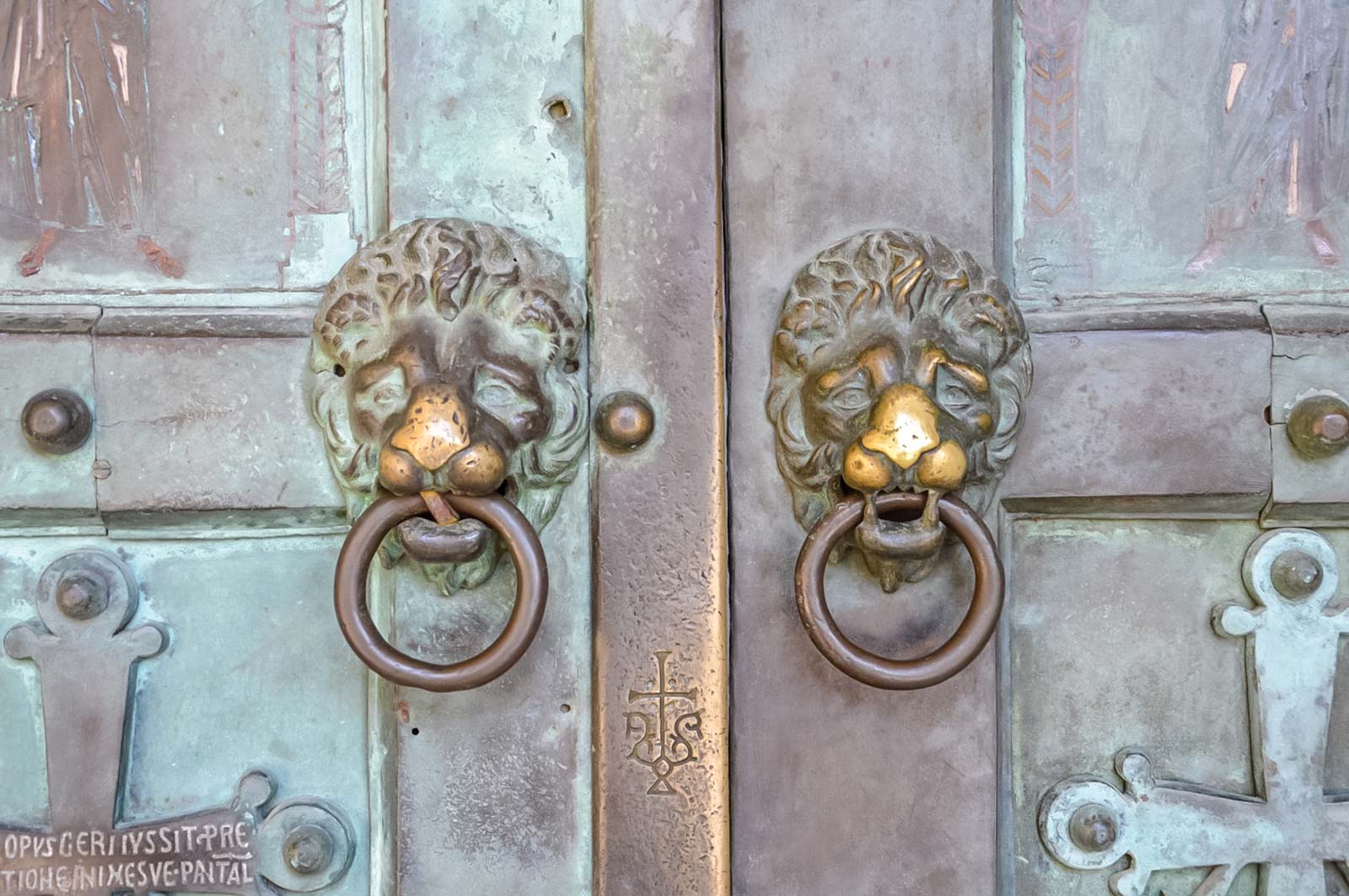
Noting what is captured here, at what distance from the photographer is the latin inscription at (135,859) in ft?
2.38

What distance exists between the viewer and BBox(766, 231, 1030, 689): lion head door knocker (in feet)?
2.15

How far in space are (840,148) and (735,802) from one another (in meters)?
0.46

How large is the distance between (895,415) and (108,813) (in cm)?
60

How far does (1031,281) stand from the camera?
0.77 metres

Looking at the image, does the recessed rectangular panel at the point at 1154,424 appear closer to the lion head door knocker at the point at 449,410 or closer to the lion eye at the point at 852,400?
the lion eye at the point at 852,400

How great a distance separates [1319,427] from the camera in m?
0.72

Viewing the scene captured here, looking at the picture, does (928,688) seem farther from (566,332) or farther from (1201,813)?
(566,332)

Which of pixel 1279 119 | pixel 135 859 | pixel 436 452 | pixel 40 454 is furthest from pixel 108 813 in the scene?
pixel 1279 119

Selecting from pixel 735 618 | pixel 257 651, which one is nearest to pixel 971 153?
pixel 735 618

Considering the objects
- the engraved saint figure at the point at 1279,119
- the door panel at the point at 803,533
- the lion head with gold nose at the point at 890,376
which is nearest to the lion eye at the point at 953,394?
the lion head with gold nose at the point at 890,376

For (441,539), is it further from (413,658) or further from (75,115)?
(75,115)

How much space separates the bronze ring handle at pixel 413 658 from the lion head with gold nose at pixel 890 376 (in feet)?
0.64

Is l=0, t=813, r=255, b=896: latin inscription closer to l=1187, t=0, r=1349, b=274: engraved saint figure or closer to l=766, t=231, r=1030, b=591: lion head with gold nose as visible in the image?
l=766, t=231, r=1030, b=591: lion head with gold nose

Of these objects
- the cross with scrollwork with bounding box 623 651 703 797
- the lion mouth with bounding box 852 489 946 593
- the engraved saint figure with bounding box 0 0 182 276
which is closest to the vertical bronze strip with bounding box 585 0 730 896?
the cross with scrollwork with bounding box 623 651 703 797
